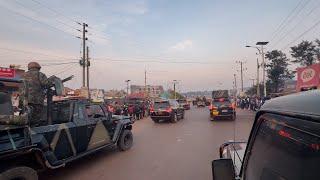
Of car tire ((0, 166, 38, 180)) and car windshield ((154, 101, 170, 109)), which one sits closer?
car tire ((0, 166, 38, 180))

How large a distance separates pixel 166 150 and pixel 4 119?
6352 mm

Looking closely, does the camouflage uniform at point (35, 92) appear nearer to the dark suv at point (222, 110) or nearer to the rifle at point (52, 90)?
the rifle at point (52, 90)

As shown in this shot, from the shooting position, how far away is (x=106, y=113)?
10922mm

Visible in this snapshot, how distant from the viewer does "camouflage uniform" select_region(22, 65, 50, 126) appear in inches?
328

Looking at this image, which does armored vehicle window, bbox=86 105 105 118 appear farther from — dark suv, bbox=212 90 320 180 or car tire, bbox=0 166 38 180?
dark suv, bbox=212 90 320 180

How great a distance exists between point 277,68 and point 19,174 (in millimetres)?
61000

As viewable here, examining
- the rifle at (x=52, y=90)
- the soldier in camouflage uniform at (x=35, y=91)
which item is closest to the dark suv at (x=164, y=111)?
the rifle at (x=52, y=90)

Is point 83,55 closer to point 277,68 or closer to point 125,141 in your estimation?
point 125,141

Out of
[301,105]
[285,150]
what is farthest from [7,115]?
[301,105]

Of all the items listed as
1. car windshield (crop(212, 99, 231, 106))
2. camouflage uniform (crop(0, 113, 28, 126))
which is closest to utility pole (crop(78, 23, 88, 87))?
car windshield (crop(212, 99, 231, 106))

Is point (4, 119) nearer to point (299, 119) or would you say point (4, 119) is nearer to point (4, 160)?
point (4, 160)

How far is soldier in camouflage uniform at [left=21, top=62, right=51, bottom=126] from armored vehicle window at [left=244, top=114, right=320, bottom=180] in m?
6.82

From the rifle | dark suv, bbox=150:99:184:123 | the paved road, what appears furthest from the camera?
dark suv, bbox=150:99:184:123

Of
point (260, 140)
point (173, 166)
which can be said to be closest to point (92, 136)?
point (173, 166)
